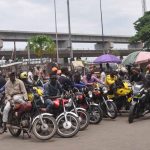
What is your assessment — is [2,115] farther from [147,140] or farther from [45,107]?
[147,140]

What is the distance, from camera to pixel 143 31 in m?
49.5

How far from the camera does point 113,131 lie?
11055 millimetres

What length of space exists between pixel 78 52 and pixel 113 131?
79.3 m

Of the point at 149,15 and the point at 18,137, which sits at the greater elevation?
the point at 149,15

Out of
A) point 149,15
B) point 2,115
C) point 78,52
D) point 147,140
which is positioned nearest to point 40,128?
point 2,115

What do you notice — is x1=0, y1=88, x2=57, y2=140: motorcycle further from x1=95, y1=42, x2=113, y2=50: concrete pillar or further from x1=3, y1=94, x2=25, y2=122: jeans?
x1=95, y1=42, x2=113, y2=50: concrete pillar

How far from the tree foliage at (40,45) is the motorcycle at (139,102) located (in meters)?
61.1

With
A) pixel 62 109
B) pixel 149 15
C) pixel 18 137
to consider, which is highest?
pixel 149 15

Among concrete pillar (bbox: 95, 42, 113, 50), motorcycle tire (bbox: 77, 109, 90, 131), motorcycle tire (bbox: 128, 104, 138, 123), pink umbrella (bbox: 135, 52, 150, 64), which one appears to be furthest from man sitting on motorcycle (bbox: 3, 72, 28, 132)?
concrete pillar (bbox: 95, 42, 113, 50)

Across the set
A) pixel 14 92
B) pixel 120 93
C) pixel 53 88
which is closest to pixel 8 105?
pixel 14 92

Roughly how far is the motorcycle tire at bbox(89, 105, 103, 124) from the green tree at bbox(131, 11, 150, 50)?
37.6 meters

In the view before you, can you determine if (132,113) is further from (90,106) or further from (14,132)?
(14,132)

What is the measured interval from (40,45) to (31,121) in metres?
64.2

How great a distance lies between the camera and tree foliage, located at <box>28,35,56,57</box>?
73562 millimetres
